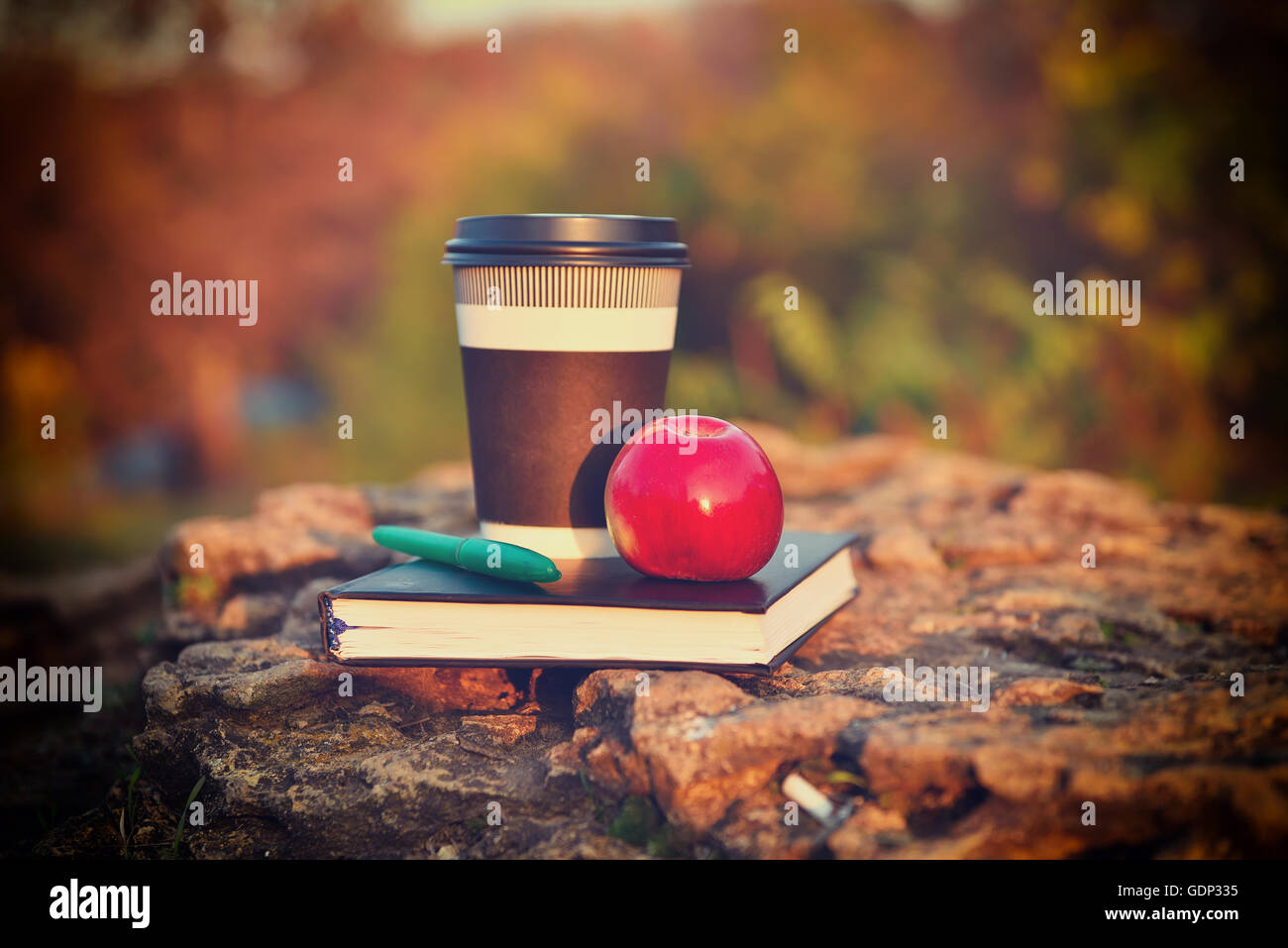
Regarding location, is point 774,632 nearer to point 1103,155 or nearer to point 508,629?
point 508,629

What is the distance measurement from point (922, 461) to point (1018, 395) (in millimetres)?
3231

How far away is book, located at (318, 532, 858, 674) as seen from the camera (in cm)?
269

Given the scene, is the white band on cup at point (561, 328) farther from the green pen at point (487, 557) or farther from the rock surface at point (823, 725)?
the rock surface at point (823, 725)

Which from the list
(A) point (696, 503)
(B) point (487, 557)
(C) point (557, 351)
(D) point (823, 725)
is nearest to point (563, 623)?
(B) point (487, 557)

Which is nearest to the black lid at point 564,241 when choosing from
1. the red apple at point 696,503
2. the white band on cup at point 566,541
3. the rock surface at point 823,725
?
the red apple at point 696,503

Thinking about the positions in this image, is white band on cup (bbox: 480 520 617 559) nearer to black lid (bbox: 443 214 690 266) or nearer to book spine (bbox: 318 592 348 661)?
book spine (bbox: 318 592 348 661)

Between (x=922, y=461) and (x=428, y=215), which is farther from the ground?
(x=428, y=215)

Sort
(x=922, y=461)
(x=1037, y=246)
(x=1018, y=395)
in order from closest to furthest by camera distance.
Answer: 1. (x=922, y=461)
2. (x=1018, y=395)
3. (x=1037, y=246)

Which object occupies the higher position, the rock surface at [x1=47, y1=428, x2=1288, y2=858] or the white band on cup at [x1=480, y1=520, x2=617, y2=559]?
the white band on cup at [x1=480, y1=520, x2=617, y2=559]

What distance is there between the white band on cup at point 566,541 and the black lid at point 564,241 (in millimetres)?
773

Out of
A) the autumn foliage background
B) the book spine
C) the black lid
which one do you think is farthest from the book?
the autumn foliage background
